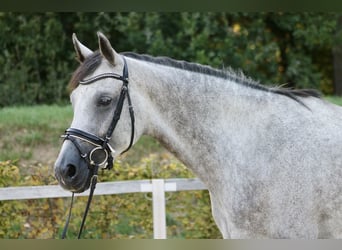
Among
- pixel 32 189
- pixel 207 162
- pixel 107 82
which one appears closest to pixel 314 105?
pixel 207 162

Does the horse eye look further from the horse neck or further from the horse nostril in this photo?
the horse nostril

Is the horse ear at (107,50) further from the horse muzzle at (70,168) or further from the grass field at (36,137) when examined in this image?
the grass field at (36,137)

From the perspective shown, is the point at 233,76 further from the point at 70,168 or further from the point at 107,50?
the point at 70,168

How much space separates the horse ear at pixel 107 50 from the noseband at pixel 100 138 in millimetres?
85

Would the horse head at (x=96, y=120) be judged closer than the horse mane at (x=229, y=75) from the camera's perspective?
Yes

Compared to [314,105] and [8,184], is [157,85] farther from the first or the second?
[8,184]

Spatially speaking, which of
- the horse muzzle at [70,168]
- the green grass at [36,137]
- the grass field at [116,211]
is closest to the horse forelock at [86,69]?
the horse muzzle at [70,168]

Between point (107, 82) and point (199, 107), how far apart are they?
0.57 meters

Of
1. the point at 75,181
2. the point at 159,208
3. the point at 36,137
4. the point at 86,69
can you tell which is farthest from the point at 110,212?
the point at 86,69

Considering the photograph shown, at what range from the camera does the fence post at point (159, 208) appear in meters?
5.56

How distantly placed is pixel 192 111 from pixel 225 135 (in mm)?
248

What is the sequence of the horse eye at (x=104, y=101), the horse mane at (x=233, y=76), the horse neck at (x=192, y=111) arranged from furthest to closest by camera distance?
the horse mane at (x=233, y=76) < the horse neck at (x=192, y=111) < the horse eye at (x=104, y=101)

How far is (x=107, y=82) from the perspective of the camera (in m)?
3.08

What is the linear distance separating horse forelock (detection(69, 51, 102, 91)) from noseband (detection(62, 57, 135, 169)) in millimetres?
42
